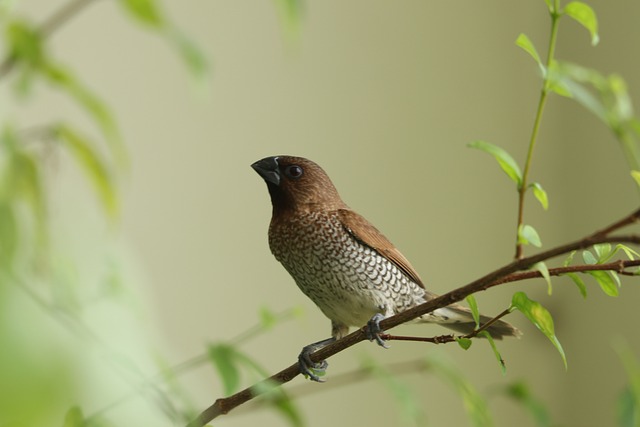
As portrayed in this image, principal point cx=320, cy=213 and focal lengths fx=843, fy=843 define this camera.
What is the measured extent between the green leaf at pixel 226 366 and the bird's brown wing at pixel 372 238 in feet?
0.61

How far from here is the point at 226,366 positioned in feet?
1.47

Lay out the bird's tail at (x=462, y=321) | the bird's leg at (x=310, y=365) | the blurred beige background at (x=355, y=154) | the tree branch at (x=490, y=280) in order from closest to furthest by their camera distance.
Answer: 1. the tree branch at (x=490, y=280)
2. the bird's leg at (x=310, y=365)
3. the bird's tail at (x=462, y=321)
4. the blurred beige background at (x=355, y=154)

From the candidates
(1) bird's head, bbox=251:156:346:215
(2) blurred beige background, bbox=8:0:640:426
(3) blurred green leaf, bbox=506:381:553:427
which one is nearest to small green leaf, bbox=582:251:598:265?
(1) bird's head, bbox=251:156:346:215

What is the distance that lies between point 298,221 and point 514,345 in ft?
4.62

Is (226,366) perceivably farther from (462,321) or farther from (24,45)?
(462,321)

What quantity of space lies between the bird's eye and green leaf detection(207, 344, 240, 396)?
0.10 metres

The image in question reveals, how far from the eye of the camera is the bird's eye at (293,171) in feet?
1.51

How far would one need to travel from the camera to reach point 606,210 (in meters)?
1.84

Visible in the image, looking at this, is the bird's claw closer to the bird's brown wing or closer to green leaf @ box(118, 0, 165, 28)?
the bird's brown wing

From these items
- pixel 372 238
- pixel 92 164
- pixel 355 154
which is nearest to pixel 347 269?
pixel 372 238

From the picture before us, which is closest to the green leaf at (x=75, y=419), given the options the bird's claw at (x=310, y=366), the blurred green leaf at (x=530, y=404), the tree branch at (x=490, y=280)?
the tree branch at (x=490, y=280)

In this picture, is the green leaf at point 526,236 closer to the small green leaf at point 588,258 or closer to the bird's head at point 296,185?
the small green leaf at point 588,258

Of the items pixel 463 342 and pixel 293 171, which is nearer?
pixel 463 342

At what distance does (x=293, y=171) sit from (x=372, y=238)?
0.65 ft
